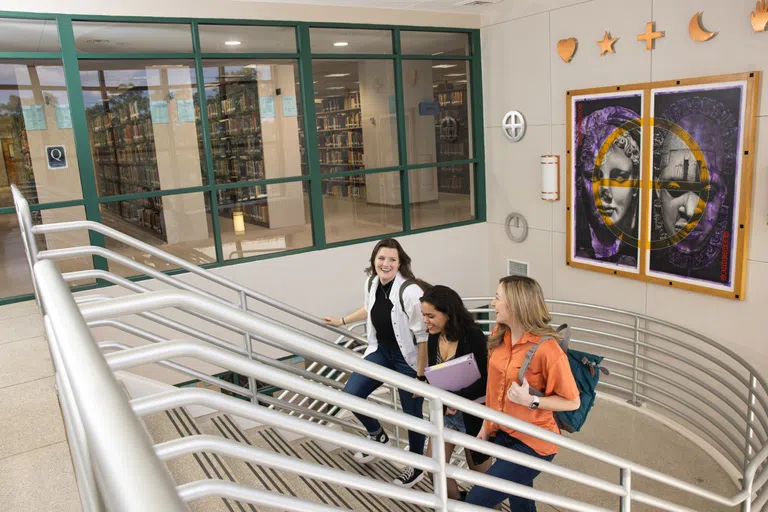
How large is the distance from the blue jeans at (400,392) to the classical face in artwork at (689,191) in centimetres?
347

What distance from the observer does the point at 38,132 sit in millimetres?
6449

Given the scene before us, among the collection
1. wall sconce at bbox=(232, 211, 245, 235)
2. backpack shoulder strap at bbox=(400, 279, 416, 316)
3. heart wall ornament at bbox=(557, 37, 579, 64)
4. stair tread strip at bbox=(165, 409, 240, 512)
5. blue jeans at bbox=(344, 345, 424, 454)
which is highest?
heart wall ornament at bbox=(557, 37, 579, 64)

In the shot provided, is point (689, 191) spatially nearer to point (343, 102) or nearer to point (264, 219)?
point (343, 102)

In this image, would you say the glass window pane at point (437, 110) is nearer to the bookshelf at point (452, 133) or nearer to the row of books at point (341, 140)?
the bookshelf at point (452, 133)

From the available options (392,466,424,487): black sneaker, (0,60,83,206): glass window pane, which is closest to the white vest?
(392,466,424,487): black sneaker

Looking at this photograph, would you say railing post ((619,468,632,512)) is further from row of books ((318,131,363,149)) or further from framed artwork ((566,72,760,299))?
row of books ((318,131,363,149))

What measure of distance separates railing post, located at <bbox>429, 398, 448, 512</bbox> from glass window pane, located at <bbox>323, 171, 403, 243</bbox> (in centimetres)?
552

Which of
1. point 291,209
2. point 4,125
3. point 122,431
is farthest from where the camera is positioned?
point 291,209

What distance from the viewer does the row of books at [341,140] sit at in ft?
24.0

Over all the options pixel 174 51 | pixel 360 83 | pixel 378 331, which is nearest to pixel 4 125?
pixel 174 51

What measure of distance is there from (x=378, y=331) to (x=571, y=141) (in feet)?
13.0

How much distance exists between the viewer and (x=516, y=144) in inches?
312

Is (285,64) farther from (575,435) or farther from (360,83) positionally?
(575,435)

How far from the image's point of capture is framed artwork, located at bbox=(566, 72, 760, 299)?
562 centimetres
